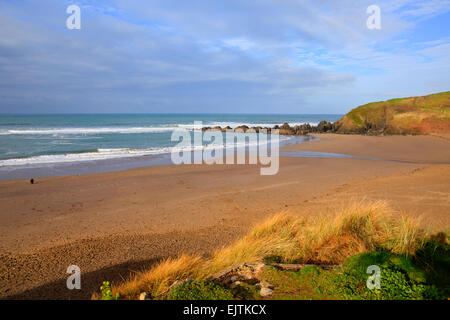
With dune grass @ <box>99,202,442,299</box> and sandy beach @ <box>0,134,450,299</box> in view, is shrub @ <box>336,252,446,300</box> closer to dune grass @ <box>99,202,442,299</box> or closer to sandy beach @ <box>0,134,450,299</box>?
dune grass @ <box>99,202,442,299</box>

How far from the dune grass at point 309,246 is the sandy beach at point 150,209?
1164 millimetres

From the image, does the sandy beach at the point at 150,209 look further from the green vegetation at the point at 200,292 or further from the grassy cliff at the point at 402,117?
the grassy cliff at the point at 402,117

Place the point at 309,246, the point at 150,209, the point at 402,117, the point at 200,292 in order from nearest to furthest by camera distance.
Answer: the point at 200,292, the point at 309,246, the point at 150,209, the point at 402,117

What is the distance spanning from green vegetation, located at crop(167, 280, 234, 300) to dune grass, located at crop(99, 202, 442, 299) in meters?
0.42

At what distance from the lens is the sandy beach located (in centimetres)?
520

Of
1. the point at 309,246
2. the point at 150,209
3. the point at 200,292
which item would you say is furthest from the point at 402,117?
the point at 200,292

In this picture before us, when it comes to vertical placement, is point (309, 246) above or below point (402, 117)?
below

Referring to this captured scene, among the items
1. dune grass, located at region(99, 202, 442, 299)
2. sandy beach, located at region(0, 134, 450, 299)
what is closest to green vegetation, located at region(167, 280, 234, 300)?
dune grass, located at region(99, 202, 442, 299)

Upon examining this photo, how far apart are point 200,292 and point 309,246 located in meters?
2.22

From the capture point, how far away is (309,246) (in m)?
4.75

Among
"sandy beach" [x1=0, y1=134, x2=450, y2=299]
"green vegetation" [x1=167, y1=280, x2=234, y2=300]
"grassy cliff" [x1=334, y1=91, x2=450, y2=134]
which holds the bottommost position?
"sandy beach" [x1=0, y1=134, x2=450, y2=299]

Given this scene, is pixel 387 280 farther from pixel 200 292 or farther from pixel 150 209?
pixel 150 209

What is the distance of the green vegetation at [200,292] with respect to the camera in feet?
10.4
